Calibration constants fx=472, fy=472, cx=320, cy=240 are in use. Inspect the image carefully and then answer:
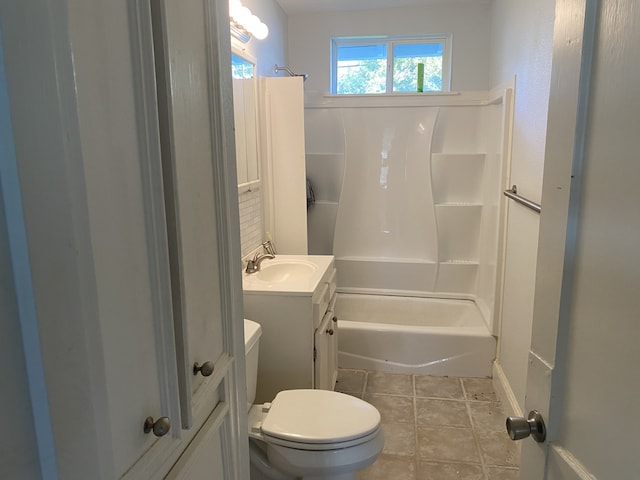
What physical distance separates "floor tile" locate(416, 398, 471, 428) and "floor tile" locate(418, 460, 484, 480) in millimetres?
324

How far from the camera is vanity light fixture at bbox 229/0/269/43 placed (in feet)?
7.38

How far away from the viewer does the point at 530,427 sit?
2.91 feet

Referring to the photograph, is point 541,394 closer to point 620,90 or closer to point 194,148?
point 620,90

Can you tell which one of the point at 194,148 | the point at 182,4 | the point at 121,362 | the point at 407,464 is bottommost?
the point at 407,464

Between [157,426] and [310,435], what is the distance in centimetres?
100

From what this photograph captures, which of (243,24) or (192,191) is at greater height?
(243,24)

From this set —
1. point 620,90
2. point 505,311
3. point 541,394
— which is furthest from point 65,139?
point 505,311

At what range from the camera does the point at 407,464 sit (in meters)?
2.14

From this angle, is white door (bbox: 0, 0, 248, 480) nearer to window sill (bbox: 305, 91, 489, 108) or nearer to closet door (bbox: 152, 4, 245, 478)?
closet door (bbox: 152, 4, 245, 478)

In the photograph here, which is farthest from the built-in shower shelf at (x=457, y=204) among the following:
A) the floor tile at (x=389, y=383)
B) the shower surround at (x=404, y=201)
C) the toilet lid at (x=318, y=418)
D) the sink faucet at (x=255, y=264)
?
the toilet lid at (x=318, y=418)

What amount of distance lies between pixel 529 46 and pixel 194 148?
2.03 m

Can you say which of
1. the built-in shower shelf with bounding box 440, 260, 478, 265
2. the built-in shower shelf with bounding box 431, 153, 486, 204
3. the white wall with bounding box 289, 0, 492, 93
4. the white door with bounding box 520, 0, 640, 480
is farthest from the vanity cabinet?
the white wall with bounding box 289, 0, 492, 93

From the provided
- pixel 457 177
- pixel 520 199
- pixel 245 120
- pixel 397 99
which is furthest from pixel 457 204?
pixel 245 120

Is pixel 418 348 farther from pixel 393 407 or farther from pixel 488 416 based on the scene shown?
pixel 488 416
